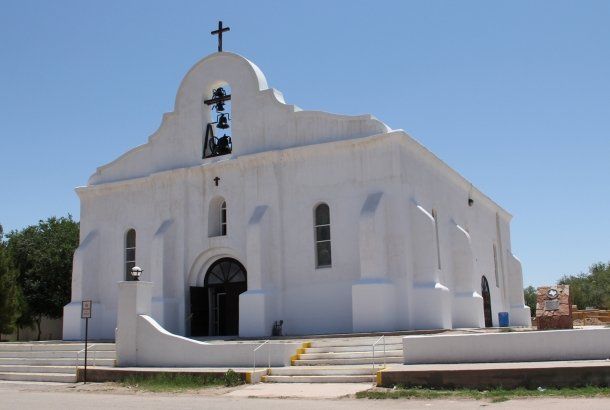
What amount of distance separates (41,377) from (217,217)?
948 cm

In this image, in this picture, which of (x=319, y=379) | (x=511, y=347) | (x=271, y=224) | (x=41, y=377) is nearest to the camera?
(x=511, y=347)

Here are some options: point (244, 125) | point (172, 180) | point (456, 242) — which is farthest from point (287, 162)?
point (456, 242)

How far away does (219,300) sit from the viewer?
26.9 m

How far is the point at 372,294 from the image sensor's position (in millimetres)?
22234

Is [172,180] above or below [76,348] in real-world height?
above

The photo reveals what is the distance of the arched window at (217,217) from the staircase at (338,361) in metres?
8.26

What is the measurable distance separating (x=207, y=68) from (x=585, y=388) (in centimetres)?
1979

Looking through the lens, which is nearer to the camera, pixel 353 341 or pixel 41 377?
pixel 353 341

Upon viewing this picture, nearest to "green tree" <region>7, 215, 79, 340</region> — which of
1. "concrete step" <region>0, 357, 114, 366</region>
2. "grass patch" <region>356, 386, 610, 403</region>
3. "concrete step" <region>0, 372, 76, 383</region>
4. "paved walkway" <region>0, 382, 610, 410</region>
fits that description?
"concrete step" <region>0, 357, 114, 366</region>

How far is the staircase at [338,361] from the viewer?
16.4 meters

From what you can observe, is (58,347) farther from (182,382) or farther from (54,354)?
(182,382)

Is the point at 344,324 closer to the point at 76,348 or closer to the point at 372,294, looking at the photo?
the point at 372,294

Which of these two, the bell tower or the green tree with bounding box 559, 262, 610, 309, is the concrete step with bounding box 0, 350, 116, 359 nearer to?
the bell tower

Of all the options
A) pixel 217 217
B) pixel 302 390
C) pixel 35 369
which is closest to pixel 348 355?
pixel 302 390
